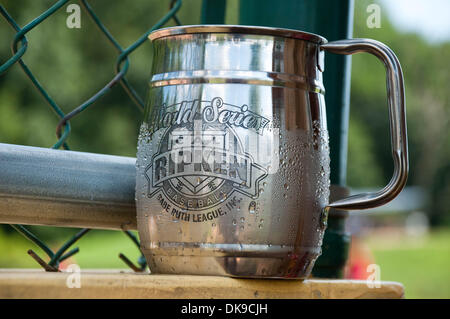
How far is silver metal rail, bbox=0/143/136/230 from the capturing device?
689 millimetres

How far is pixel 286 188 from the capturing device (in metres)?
0.65

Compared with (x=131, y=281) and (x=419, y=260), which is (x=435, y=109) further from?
(x=131, y=281)

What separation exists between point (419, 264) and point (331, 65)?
14243 millimetres

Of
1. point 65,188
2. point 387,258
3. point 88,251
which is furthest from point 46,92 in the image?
point 387,258

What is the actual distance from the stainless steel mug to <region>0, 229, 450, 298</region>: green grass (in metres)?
7.87

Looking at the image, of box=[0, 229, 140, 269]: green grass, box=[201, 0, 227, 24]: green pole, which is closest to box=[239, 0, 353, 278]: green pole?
box=[201, 0, 227, 24]: green pole

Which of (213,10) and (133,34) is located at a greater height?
(133,34)

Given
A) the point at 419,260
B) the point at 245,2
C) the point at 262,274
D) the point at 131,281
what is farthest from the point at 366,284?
the point at 419,260

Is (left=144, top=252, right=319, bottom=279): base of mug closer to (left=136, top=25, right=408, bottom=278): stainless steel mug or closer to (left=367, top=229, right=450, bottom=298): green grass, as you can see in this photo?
(left=136, top=25, right=408, bottom=278): stainless steel mug

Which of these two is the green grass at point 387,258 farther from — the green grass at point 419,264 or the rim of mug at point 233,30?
the rim of mug at point 233,30

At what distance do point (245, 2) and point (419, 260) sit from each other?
1490 centimetres

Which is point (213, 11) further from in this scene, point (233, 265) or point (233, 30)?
point (233, 265)
